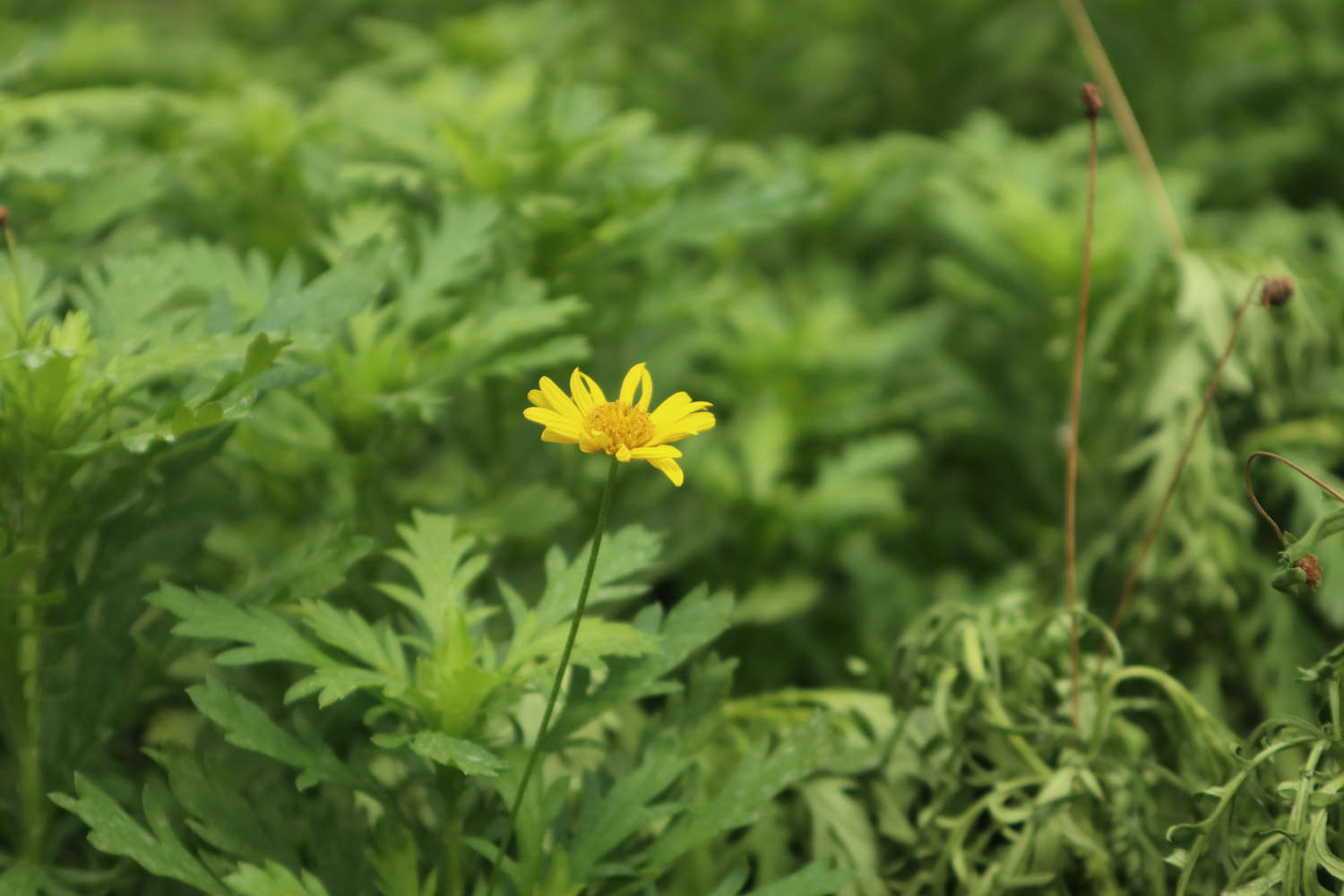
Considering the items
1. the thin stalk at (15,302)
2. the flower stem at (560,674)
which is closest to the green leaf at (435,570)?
the flower stem at (560,674)

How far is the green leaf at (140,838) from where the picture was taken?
0.78 m

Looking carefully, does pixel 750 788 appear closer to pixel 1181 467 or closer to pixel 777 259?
pixel 1181 467

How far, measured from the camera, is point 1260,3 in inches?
86.8

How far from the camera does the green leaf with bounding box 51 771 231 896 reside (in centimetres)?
78

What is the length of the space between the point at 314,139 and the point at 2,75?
394 mm

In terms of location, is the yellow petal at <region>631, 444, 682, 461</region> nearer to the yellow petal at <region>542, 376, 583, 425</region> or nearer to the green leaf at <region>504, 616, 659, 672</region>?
the yellow petal at <region>542, 376, 583, 425</region>

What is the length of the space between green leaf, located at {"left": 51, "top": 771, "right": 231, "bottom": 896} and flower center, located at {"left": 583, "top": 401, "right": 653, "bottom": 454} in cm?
43

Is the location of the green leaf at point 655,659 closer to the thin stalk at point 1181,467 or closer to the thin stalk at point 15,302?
the thin stalk at point 1181,467

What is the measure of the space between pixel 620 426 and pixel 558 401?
5cm

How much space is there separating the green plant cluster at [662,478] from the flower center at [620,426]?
7.4 inches

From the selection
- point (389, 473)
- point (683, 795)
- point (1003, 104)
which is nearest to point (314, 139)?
point (389, 473)

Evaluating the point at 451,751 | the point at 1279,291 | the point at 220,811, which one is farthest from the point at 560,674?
the point at 1279,291

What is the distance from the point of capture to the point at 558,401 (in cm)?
76

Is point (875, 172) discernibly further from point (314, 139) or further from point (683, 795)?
point (683, 795)
